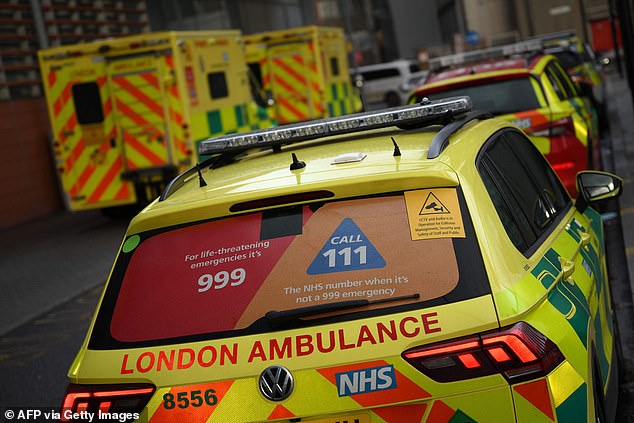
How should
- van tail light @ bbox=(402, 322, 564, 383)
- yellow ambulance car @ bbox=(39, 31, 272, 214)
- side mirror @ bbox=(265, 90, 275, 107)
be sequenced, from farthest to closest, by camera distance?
side mirror @ bbox=(265, 90, 275, 107) → yellow ambulance car @ bbox=(39, 31, 272, 214) → van tail light @ bbox=(402, 322, 564, 383)

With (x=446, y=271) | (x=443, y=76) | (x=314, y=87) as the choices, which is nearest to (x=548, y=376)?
(x=446, y=271)

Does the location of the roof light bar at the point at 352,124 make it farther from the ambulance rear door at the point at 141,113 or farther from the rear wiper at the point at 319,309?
the ambulance rear door at the point at 141,113

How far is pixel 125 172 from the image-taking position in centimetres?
1638

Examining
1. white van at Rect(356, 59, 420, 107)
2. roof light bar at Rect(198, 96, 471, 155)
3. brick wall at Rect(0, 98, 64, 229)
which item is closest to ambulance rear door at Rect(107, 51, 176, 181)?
brick wall at Rect(0, 98, 64, 229)

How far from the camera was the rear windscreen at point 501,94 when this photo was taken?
9.65 m

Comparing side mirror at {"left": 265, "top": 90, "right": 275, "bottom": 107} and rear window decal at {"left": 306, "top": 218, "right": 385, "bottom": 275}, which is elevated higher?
rear window decal at {"left": 306, "top": 218, "right": 385, "bottom": 275}

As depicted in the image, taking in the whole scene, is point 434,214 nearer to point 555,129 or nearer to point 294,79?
point 555,129

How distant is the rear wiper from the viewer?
10.2 ft

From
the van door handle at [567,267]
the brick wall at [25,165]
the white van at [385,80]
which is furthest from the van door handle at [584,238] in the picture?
the white van at [385,80]

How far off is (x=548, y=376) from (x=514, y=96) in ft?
22.7

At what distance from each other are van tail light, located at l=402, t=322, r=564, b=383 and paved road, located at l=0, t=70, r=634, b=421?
7.43ft

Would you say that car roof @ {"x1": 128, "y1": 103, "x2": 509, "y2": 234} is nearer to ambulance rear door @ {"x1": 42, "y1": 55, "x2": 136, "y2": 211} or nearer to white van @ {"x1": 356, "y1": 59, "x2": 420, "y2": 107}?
ambulance rear door @ {"x1": 42, "y1": 55, "x2": 136, "y2": 211}

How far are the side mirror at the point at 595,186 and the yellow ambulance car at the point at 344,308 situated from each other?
1.62 meters

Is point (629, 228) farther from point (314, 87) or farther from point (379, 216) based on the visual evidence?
point (314, 87)
